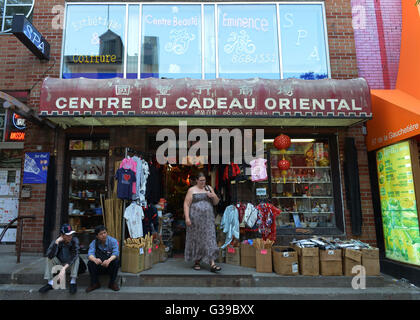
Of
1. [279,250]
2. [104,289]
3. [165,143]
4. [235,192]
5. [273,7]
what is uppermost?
[273,7]

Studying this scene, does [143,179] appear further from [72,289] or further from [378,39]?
[378,39]

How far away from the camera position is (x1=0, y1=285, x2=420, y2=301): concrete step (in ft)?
16.7

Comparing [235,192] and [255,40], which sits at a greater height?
[255,40]

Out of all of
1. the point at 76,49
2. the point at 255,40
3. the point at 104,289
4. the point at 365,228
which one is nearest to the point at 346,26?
the point at 255,40

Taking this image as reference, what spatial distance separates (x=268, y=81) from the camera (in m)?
6.62

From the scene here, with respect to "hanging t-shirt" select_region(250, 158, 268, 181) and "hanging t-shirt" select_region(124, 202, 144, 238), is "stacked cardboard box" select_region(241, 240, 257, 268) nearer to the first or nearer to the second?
"hanging t-shirt" select_region(250, 158, 268, 181)

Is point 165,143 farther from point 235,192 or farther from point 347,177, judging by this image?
point 347,177

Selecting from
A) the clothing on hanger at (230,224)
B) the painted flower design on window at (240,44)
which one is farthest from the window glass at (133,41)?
the clothing on hanger at (230,224)

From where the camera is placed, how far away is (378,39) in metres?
7.92

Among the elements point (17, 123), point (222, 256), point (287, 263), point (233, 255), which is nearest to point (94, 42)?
point (17, 123)

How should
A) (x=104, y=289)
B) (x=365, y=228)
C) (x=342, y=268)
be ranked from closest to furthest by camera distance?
1. (x=104, y=289)
2. (x=342, y=268)
3. (x=365, y=228)

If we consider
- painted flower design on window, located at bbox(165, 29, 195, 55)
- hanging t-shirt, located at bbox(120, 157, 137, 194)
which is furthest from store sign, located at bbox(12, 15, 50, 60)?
hanging t-shirt, located at bbox(120, 157, 137, 194)

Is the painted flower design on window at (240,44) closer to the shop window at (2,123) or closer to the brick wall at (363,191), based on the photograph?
the brick wall at (363,191)

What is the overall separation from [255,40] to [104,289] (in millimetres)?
7252
